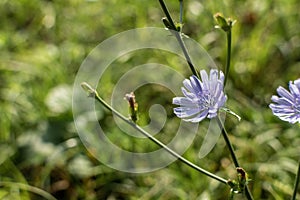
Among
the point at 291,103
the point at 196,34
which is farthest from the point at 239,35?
the point at 291,103

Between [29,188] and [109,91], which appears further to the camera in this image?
[109,91]

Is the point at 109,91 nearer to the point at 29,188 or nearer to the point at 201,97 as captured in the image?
the point at 29,188

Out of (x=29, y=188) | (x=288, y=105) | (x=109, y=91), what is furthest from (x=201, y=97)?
(x=109, y=91)

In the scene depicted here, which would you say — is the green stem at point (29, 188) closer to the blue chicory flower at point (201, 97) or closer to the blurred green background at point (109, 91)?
the blurred green background at point (109, 91)

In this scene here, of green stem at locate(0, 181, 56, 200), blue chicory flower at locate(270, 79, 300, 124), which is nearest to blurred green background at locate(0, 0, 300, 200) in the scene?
green stem at locate(0, 181, 56, 200)

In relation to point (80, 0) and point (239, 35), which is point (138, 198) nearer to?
point (239, 35)

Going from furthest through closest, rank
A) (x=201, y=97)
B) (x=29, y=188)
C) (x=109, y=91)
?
(x=109, y=91)
(x=29, y=188)
(x=201, y=97)
